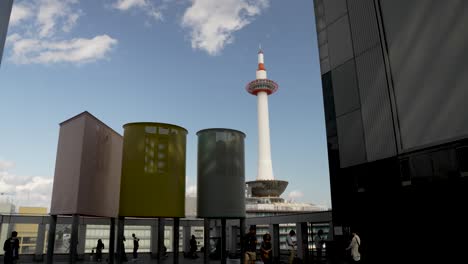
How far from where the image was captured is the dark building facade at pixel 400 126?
38.3 ft

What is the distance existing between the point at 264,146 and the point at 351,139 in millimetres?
78362

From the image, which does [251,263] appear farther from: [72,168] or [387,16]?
[387,16]

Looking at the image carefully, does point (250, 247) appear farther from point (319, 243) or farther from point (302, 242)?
point (319, 243)

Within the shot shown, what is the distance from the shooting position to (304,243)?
61.8ft

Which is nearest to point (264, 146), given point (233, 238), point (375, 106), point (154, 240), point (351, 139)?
point (233, 238)

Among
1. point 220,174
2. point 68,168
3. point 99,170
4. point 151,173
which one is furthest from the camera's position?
point 220,174

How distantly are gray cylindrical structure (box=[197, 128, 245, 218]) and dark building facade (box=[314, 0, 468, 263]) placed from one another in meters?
4.45

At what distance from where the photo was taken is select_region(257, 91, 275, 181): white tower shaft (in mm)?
93031

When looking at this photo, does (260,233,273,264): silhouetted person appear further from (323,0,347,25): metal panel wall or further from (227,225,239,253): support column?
(227,225,239,253): support column

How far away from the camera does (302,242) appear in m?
18.8

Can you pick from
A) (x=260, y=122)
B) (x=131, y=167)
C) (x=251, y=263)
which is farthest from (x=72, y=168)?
(x=260, y=122)

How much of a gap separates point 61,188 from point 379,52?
544 inches

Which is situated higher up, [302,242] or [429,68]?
[429,68]

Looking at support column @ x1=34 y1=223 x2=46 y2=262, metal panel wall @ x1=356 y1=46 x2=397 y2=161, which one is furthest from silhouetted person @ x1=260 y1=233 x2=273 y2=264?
support column @ x1=34 y1=223 x2=46 y2=262
